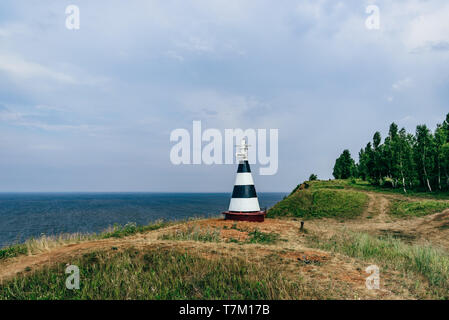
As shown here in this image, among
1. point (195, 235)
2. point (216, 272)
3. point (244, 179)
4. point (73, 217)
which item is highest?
point (244, 179)

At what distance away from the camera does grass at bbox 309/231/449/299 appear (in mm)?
7297

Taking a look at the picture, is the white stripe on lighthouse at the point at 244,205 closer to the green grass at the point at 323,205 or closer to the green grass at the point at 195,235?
the green grass at the point at 195,235

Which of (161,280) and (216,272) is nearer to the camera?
A: (161,280)

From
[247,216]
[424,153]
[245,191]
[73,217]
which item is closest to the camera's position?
[247,216]

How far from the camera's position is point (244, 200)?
16406 millimetres

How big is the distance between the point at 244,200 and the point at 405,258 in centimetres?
847

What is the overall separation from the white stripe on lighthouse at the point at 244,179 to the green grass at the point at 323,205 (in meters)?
16.1

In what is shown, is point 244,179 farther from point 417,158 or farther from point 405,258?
point 417,158

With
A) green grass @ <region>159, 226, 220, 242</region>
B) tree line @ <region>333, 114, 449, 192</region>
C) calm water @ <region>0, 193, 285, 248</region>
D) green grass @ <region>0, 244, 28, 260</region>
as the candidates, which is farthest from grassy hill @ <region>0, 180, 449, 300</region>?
tree line @ <region>333, 114, 449, 192</region>

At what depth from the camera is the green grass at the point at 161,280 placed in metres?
6.27

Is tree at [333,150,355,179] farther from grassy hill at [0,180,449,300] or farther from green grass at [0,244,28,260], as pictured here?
green grass at [0,244,28,260]

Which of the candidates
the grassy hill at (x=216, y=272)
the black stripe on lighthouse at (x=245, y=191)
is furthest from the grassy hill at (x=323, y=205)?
the grassy hill at (x=216, y=272)

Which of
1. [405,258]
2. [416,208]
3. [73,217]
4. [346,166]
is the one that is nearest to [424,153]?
[416,208]
